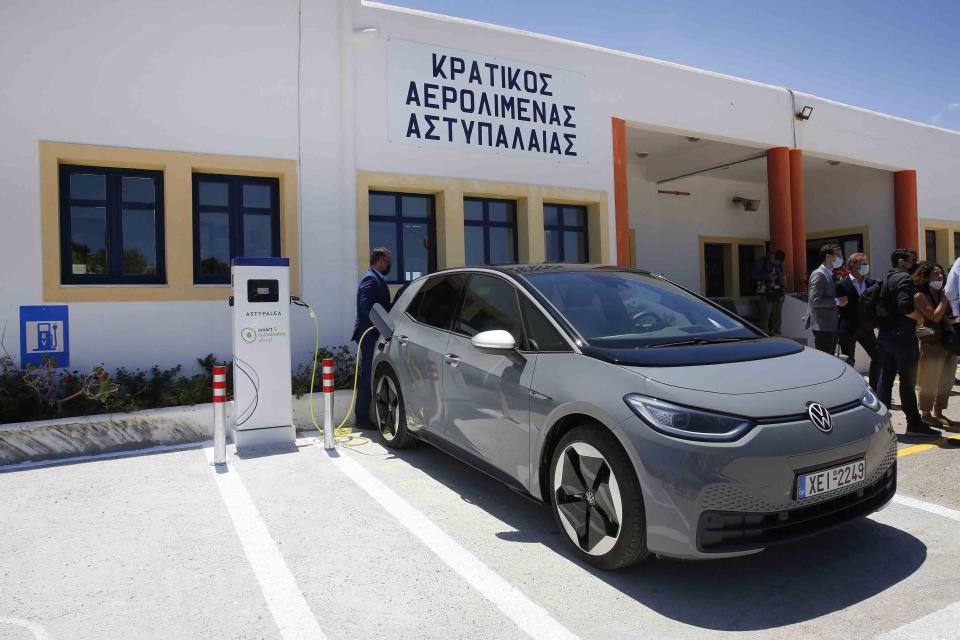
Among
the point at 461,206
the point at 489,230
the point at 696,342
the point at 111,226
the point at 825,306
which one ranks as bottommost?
the point at 696,342

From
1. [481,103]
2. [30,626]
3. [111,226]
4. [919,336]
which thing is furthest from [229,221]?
[919,336]

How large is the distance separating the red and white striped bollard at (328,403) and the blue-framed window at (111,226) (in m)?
3.28

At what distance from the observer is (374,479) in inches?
199

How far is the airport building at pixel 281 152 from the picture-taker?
7.26 m

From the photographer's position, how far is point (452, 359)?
448 cm

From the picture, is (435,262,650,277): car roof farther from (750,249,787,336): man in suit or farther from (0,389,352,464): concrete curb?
(750,249,787,336): man in suit

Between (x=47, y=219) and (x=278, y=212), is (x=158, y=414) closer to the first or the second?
(x=47, y=219)

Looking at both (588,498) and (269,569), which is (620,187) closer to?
(588,498)

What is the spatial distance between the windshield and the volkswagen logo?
2.61 ft

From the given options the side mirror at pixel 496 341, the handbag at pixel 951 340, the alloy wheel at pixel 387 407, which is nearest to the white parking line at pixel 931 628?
the side mirror at pixel 496 341

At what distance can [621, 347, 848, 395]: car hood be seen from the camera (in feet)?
10.1

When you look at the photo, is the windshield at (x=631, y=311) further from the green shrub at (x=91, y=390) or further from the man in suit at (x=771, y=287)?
the man in suit at (x=771, y=287)

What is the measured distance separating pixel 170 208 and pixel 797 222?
12.0m

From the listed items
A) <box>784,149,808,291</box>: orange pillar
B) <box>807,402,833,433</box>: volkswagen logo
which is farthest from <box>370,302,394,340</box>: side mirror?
<box>784,149,808,291</box>: orange pillar
